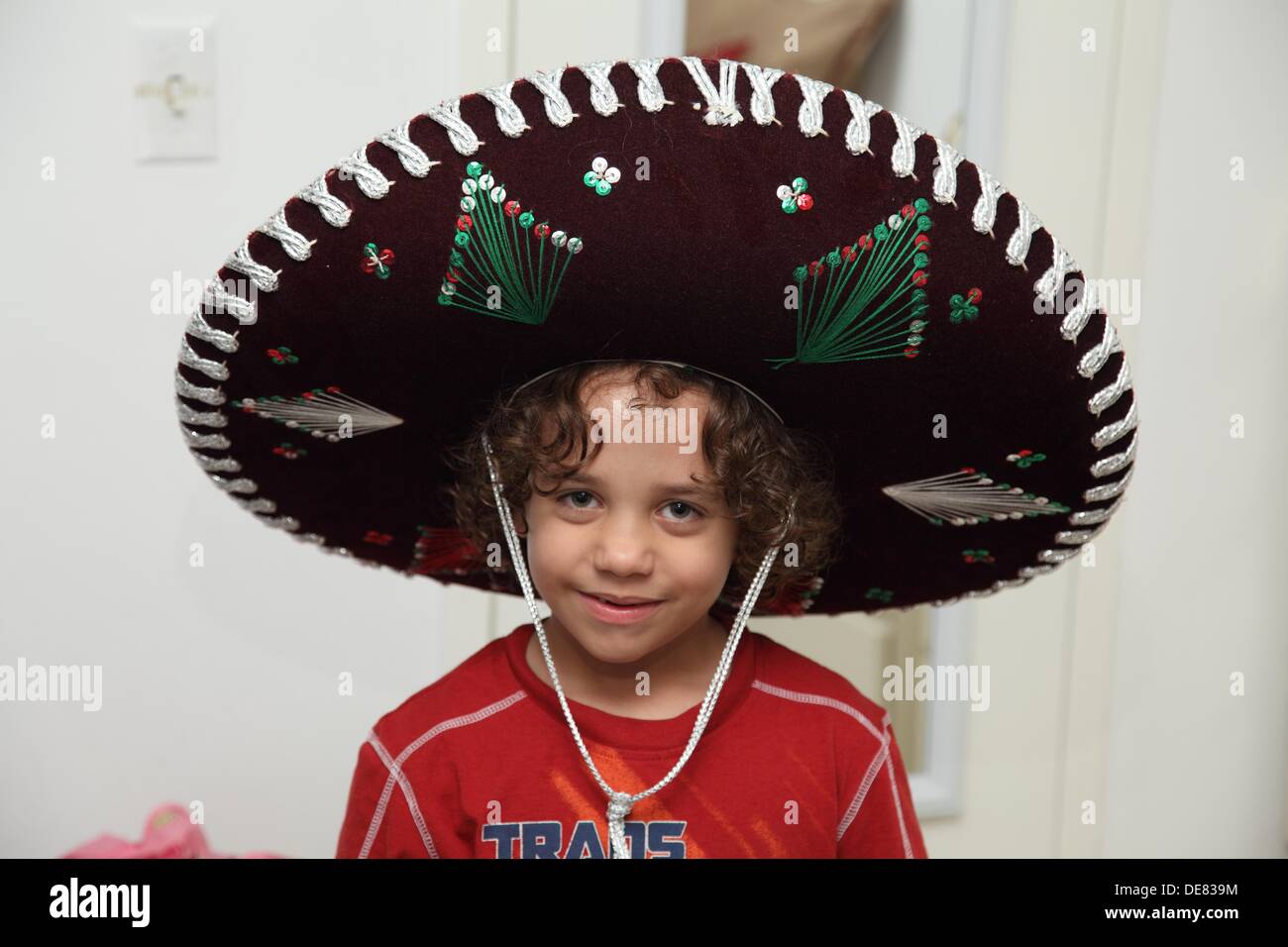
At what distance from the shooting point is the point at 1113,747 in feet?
5.64

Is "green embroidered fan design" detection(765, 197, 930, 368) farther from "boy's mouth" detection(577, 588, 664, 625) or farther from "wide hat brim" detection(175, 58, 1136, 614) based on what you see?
"boy's mouth" detection(577, 588, 664, 625)

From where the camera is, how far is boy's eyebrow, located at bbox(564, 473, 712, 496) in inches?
30.9

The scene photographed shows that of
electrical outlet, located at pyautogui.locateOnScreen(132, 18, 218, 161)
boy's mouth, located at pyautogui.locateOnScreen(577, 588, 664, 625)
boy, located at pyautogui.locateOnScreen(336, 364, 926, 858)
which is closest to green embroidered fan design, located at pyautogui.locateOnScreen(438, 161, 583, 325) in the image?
boy, located at pyautogui.locateOnScreen(336, 364, 926, 858)

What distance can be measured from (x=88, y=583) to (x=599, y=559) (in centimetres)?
96

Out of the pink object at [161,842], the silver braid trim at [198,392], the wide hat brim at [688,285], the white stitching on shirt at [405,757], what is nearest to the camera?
the wide hat brim at [688,285]

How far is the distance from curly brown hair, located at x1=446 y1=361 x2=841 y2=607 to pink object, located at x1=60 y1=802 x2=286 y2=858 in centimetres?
75

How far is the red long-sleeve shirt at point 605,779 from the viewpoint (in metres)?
0.85

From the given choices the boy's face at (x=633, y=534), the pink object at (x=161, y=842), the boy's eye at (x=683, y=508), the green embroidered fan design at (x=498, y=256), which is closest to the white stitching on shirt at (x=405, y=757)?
the boy's face at (x=633, y=534)

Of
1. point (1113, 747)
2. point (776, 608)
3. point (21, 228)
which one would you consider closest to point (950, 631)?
point (1113, 747)

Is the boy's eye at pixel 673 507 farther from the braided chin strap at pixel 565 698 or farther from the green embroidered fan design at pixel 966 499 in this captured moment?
the green embroidered fan design at pixel 966 499

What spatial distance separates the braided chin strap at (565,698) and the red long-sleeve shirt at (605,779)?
0.02 m

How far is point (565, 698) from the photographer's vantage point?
2.86 ft

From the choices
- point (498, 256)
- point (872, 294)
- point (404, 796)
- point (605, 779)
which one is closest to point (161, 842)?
point (404, 796)
